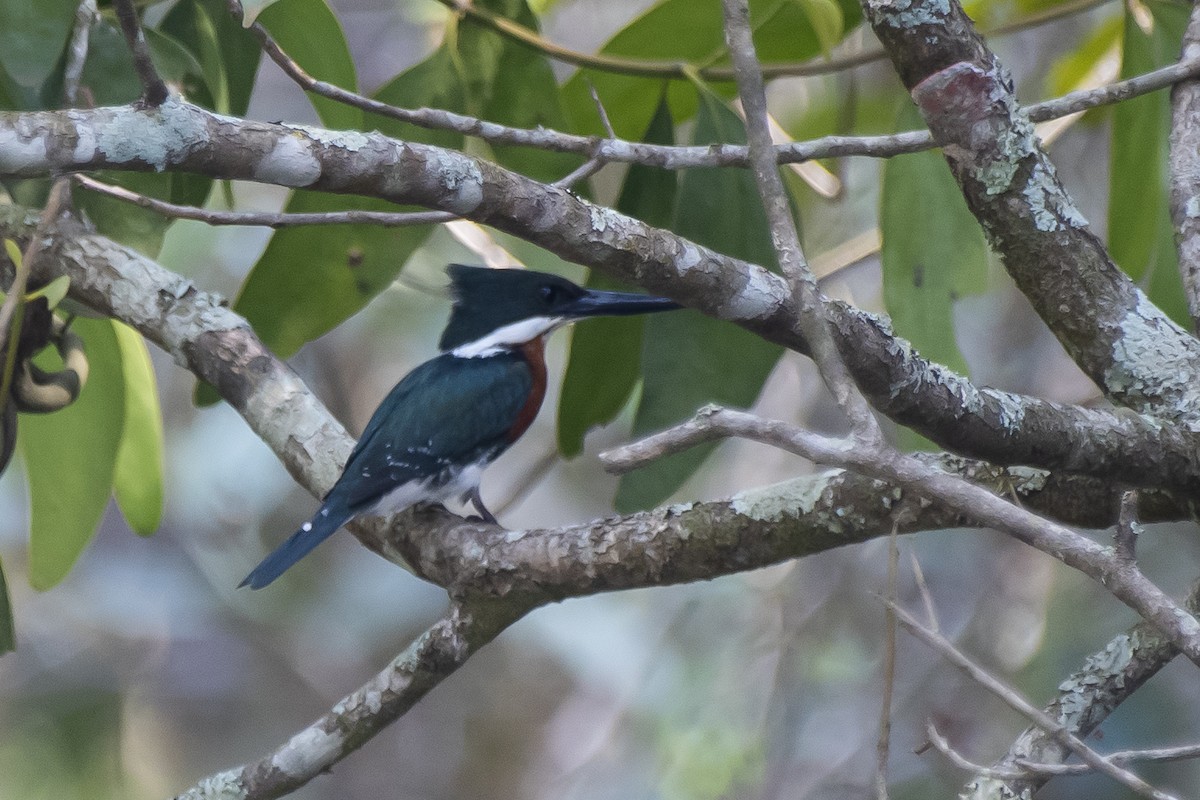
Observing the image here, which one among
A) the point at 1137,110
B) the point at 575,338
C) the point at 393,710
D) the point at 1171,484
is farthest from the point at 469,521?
the point at 1137,110

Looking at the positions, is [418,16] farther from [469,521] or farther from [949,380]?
[949,380]

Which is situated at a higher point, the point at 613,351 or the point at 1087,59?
the point at 1087,59

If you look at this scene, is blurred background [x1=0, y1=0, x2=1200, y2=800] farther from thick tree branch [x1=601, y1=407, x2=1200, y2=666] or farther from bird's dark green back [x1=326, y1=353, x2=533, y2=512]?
thick tree branch [x1=601, y1=407, x2=1200, y2=666]

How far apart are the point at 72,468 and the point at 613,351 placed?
0.94 metres

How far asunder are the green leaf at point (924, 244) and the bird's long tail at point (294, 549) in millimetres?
1001

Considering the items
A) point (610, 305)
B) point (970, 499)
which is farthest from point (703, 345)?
point (970, 499)

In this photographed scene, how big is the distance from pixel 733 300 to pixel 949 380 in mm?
232

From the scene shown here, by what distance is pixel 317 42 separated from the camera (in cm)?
195

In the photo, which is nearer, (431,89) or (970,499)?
(970,499)

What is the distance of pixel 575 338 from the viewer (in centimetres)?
223

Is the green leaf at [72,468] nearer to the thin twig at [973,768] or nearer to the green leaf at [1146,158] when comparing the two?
the thin twig at [973,768]

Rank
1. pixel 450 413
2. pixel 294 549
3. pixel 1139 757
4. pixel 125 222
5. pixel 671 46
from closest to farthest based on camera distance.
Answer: pixel 1139 757 < pixel 125 222 < pixel 671 46 < pixel 294 549 < pixel 450 413

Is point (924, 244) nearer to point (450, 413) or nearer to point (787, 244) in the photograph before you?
point (787, 244)

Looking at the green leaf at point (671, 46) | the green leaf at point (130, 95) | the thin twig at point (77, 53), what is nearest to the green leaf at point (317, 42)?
the green leaf at point (130, 95)
